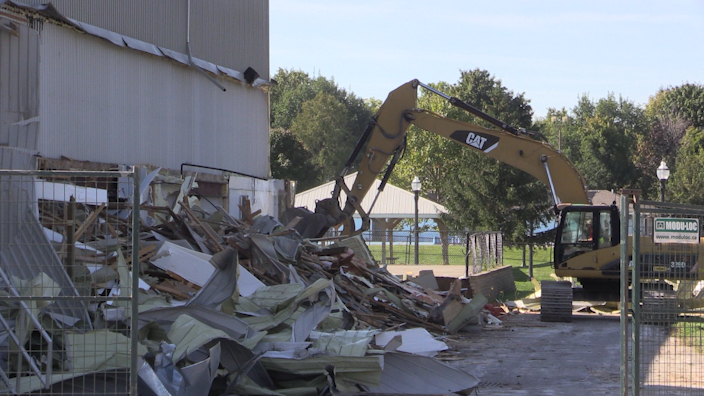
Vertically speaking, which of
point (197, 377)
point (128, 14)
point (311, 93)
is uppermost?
point (311, 93)

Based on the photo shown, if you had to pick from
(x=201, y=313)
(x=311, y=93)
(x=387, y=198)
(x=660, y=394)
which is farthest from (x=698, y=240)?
(x=311, y=93)

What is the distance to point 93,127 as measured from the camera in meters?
14.8

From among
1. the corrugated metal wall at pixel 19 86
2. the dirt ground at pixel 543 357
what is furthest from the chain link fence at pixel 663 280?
the corrugated metal wall at pixel 19 86

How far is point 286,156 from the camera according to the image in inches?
1804

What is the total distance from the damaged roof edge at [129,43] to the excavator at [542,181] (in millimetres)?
4155

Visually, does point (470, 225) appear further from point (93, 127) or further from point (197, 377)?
point (197, 377)

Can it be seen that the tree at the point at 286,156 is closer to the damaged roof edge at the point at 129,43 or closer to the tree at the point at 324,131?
the tree at the point at 324,131

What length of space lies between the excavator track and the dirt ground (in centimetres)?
24

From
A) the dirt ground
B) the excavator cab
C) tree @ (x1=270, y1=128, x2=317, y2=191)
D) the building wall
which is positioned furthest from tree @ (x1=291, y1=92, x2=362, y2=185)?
the dirt ground

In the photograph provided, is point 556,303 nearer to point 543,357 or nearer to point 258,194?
point 543,357

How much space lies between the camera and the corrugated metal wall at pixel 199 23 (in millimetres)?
15164

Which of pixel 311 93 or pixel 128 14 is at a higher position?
pixel 311 93

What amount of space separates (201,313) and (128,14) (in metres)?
9.46

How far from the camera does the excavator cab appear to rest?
636 inches
